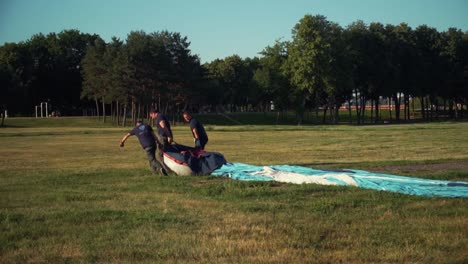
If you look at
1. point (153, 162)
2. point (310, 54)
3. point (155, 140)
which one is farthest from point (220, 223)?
point (310, 54)

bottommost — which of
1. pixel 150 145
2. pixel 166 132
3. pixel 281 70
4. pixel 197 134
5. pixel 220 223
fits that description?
pixel 220 223

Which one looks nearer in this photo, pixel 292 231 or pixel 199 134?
pixel 292 231

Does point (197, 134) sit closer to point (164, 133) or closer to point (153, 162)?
point (164, 133)

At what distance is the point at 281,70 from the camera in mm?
89000

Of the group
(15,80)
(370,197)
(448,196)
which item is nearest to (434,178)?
(448,196)

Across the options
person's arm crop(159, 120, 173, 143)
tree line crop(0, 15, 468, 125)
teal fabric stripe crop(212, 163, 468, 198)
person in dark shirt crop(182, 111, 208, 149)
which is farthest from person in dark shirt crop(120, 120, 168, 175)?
tree line crop(0, 15, 468, 125)

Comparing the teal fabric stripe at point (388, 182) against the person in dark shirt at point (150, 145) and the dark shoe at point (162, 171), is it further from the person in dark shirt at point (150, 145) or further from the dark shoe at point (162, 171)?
the person in dark shirt at point (150, 145)

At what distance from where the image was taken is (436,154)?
2183cm

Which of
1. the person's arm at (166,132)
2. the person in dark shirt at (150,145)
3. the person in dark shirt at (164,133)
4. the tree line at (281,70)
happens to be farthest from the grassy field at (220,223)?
the tree line at (281,70)

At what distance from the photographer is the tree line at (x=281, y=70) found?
260 ft

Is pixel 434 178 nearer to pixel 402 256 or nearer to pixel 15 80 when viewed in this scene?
pixel 402 256

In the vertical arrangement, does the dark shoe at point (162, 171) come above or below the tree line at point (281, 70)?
below

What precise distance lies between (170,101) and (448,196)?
79.0 meters

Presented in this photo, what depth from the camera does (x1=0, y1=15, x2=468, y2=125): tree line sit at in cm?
7931
